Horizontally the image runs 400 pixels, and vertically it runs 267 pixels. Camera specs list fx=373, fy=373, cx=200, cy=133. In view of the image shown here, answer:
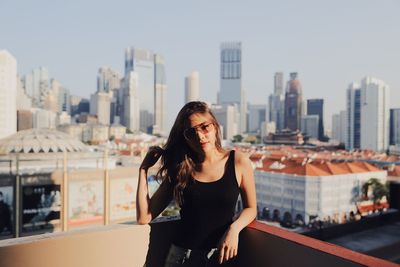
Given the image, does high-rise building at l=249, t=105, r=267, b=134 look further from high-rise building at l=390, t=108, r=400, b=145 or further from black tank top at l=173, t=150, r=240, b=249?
black tank top at l=173, t=150, r=240, b=249

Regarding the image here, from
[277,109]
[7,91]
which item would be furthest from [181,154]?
[277,109]

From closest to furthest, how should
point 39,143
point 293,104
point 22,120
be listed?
point 39,143, point 22,120, point 293,104

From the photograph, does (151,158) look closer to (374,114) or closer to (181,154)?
(181,154)

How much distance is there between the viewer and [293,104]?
8388 centimetres

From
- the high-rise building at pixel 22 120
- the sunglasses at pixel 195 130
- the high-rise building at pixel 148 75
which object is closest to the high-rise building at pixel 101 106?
the high-rise building at pixel 148 75

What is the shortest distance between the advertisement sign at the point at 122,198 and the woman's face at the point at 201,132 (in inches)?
636

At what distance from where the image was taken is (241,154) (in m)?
1.49

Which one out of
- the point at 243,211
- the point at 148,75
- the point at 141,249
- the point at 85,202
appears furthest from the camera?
the point at 148,75

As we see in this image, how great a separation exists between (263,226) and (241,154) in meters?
0.34

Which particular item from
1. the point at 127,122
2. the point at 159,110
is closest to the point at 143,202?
the point at 127,122

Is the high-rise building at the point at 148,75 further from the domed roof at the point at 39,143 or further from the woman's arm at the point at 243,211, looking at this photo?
the woman's arm at the point at 243,211

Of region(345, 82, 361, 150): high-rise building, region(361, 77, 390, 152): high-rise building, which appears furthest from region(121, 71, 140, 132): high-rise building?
region(361, 77, 390, 152): high-rise building

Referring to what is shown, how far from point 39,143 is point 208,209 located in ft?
69.7

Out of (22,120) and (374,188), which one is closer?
(374,188)
